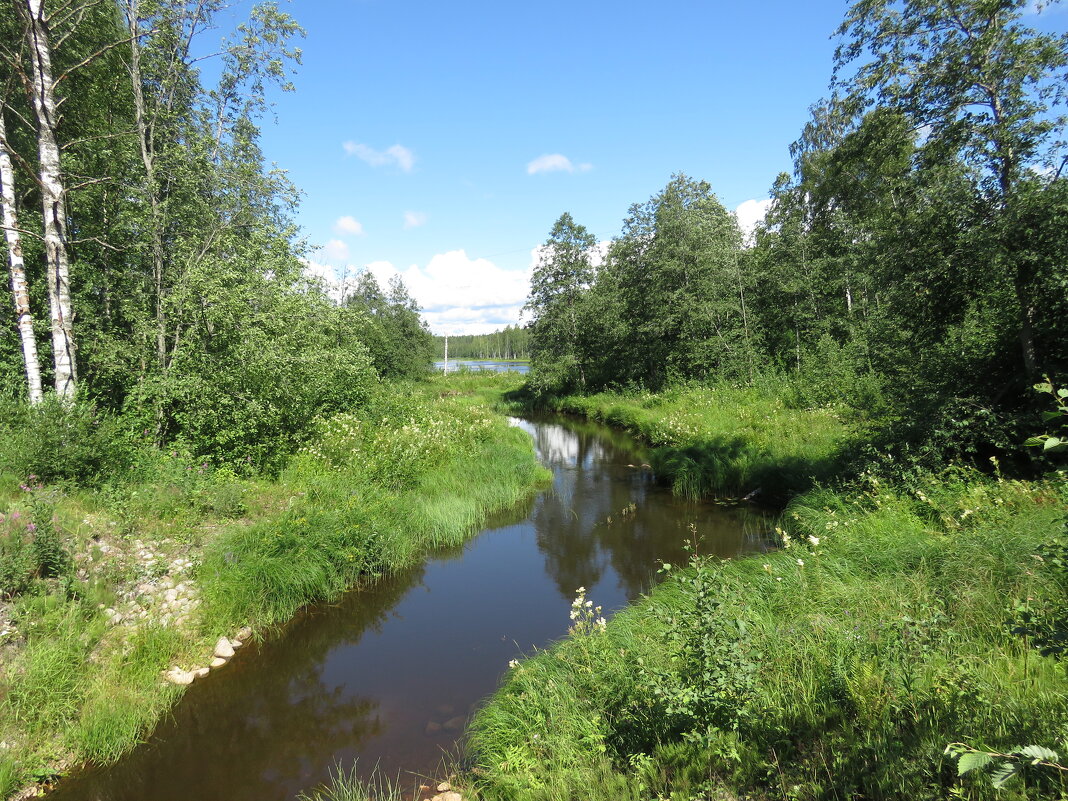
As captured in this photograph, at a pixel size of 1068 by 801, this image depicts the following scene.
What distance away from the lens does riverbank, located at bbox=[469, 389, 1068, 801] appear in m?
3.08

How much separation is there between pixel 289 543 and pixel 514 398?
32.9 metres

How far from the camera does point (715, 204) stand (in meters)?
38.3

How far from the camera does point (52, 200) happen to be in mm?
9992

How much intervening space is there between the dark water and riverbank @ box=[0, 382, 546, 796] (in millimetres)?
436

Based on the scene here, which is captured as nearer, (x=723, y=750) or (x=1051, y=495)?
(x=723, y=750)

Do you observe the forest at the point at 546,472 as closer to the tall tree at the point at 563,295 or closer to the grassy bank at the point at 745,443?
the grassy bank at the point at 745,443

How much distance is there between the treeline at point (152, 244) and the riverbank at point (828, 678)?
9936mm

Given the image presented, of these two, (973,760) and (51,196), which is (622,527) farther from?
(51,196)

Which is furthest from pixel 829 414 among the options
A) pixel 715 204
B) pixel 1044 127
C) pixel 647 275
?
pixel 715 204

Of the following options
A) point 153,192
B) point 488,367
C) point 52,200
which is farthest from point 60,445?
point 488,367

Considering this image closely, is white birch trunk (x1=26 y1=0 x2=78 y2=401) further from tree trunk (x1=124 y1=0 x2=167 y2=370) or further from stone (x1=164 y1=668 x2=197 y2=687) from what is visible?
stone (x1=164 y1=668 x2=197 y2=687)

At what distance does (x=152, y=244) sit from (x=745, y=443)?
1737cm

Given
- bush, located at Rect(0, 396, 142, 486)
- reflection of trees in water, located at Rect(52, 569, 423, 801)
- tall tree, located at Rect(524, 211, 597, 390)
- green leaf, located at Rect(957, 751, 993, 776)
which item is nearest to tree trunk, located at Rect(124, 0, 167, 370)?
bush, located at Rect(0, 396, 142, 486)

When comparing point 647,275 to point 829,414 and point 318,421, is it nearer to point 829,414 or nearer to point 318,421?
point 829,414
